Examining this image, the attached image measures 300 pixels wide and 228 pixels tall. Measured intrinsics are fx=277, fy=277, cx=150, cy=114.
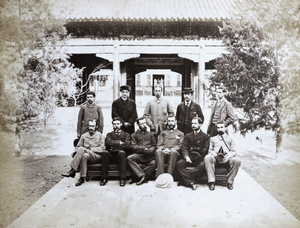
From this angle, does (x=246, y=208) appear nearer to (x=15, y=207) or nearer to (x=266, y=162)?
(x=266, y=162)

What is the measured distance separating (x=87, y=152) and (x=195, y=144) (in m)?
1.49

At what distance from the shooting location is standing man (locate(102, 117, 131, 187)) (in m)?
3.76

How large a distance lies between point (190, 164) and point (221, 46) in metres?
1.95

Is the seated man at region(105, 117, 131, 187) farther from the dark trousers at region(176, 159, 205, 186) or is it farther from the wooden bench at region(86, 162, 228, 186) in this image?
the dark trousers at region(176, 159, 205, 186)

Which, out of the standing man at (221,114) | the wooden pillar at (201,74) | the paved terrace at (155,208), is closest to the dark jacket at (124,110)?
the paved terrace at (155,208)

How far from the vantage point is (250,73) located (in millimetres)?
4004

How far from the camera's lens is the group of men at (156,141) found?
3.69m

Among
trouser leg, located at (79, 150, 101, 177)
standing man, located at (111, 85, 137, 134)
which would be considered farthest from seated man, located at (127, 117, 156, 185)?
trouser leg, located at (79, 150, 101, 177)

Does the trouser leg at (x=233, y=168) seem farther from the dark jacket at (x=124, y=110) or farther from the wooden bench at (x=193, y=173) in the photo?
the dark jacket at (x=124, y=110)

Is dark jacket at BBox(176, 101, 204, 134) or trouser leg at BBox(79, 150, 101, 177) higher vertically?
dark jacket at BBox(176, 101, 204, 134)

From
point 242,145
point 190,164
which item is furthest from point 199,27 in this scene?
point 190,164

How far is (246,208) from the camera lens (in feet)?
10.8

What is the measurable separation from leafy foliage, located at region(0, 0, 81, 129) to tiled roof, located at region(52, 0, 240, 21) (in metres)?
0.48

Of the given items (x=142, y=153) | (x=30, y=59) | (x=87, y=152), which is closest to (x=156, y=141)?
(x=142, y=153)
